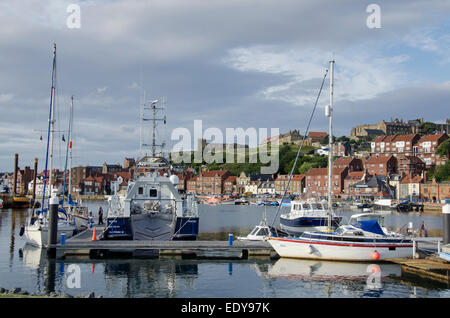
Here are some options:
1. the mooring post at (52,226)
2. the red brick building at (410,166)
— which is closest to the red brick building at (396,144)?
the red brick building at (410,166)

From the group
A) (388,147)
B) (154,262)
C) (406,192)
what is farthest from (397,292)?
(388,147)

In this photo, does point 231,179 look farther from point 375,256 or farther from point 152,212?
point 375,256

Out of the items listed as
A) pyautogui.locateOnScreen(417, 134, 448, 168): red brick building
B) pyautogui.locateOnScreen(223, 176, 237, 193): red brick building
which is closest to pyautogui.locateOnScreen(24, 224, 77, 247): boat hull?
pyautogui.locateOnScreen(417, 134, 448, 168): red brick building

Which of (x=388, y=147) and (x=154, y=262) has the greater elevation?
(x=388, y=147)

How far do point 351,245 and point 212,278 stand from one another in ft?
28.4

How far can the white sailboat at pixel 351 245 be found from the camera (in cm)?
2694

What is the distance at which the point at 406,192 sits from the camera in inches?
4705

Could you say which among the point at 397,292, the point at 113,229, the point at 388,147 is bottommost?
the point at 397,292

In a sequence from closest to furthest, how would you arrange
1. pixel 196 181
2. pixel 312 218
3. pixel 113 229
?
1. pixel 113 229
2. pixel 312 218
3. pixel 196 181

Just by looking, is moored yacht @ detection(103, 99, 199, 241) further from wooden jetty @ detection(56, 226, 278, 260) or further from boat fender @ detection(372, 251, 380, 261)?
boat fender @ detection(372, 251, 380, 261)

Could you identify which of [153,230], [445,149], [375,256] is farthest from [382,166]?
[375,256]

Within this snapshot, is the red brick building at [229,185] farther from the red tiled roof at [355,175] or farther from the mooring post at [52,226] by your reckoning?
the mooring post at [52,226]

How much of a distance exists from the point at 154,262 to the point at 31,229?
9.71 meters
